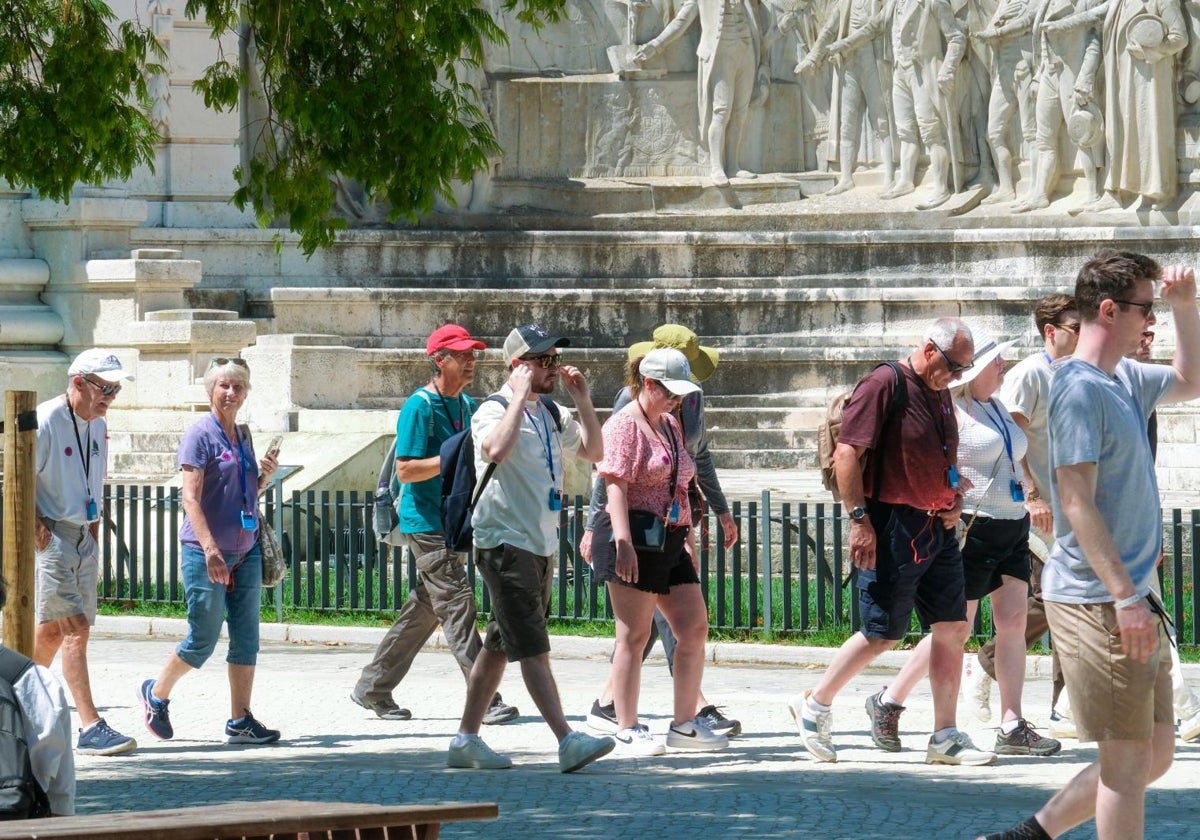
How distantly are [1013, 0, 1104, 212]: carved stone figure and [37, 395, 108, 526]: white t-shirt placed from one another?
13644 millimetres

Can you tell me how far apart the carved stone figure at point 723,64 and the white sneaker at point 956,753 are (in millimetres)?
14659

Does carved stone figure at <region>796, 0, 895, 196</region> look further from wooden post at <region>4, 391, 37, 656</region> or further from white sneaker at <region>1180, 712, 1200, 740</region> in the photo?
wooden post at <region>4, 391, 37, 656</region>

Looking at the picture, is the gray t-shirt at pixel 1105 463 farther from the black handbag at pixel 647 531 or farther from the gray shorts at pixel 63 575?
the gray shorts at pixel 63 575

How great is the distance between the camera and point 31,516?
8266 mm

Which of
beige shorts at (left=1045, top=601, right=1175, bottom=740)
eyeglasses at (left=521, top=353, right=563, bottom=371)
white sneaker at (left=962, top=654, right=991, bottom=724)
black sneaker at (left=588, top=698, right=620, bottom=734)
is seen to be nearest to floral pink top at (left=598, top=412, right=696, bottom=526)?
eyeglasses at (left=521, top=353, right=563, bottom=371)

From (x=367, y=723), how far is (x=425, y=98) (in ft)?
9.76

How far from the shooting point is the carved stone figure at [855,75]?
74.2 feet

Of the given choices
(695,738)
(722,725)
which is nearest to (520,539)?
Answer: (695,738)

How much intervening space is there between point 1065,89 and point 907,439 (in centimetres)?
1337

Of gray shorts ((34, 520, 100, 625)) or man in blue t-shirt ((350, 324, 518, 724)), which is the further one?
man in blue t-shirt ((350, 324, 518, 724))

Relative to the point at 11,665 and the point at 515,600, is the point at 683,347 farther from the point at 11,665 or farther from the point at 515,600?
the point at 11,665

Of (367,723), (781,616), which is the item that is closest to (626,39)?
(781,616)

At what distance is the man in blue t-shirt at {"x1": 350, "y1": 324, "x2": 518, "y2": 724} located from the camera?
9883mm

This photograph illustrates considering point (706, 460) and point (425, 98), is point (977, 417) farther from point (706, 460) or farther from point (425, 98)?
point (425, 98)
